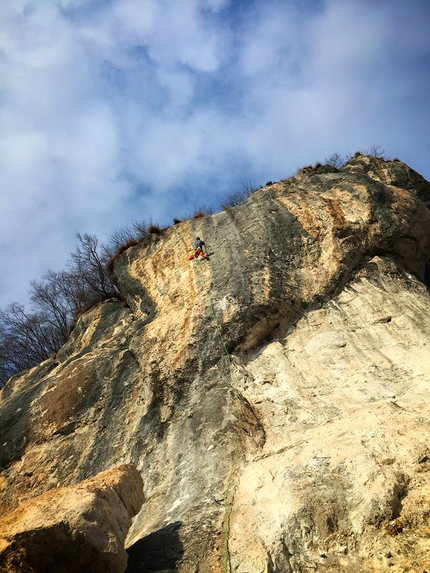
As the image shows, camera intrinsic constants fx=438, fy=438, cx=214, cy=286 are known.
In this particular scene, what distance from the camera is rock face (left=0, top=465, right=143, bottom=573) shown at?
446 centimetres

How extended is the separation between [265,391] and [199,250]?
545cm

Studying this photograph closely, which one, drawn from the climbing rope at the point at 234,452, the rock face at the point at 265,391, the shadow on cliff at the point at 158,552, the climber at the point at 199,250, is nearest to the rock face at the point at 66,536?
the shadow on cliff at the point at 158,552

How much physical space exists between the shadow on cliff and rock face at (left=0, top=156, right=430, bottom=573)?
3 cm

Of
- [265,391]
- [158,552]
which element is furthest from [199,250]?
[158,552]

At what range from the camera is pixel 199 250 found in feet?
42.9

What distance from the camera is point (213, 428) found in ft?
27.1

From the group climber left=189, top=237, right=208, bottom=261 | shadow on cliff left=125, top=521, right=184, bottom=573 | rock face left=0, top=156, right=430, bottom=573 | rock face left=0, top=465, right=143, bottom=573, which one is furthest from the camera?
climber left=189, top=237, right=208, bottom=261

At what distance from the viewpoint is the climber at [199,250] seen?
1302 cm

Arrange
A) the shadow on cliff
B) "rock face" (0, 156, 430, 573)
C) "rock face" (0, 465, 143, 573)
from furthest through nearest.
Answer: "rock face" (0, 156, 430, 573)
the shadow on cliff
"rock face" (0, 465, 143, 573)

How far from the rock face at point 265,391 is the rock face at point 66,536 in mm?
904

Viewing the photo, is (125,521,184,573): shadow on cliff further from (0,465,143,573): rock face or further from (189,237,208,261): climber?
(189,237,208,261): climber

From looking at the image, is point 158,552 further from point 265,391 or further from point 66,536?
point 265,391

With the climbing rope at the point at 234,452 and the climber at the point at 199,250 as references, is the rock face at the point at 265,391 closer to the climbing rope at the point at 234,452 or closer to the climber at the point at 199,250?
the climbing rope at the point at 234,452

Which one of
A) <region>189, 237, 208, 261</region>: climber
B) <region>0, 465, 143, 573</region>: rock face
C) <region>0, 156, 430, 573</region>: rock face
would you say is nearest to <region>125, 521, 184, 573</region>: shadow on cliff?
<region>0, 156, 430, 573</region>: rock face
